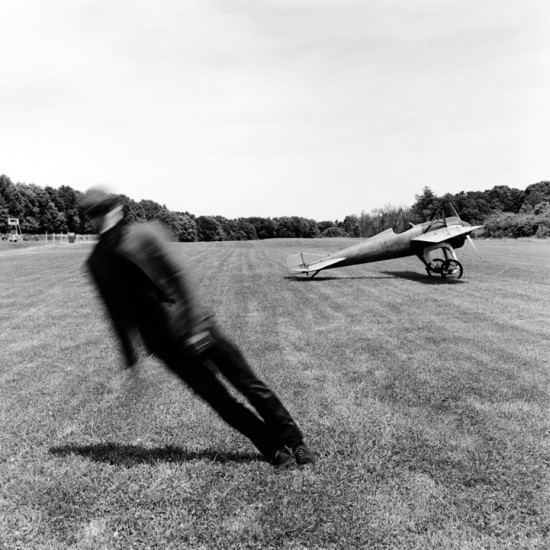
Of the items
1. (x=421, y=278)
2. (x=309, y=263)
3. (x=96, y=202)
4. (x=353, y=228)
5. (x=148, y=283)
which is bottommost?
(x=421, y=278)

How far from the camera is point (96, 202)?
3.46m

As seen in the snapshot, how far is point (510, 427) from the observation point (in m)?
4.54

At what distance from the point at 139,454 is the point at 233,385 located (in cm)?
141

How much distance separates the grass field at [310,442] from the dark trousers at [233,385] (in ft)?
1.25

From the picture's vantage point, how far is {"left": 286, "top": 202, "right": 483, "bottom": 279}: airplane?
1722 centimetres

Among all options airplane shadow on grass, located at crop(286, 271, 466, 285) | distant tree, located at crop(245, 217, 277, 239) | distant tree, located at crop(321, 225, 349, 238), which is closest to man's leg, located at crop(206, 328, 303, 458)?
airplane shadow on grass, located at crop(286, 271, 466, 285)

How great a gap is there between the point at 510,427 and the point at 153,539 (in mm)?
3687

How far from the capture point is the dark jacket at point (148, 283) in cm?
328

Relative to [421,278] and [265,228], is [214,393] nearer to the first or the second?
[421,278]

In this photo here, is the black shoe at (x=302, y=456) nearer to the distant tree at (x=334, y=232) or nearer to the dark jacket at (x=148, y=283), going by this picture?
the dark jacket at (x=148, y=283)

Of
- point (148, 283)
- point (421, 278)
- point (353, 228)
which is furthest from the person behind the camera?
point (353, 228)

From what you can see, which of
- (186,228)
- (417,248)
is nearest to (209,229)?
(186,228)

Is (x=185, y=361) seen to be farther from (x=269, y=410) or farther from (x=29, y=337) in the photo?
(x=29, y=337)

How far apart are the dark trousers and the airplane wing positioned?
15000 millimetres
